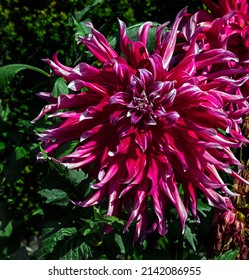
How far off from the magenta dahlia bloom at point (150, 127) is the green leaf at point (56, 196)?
0.12 meters

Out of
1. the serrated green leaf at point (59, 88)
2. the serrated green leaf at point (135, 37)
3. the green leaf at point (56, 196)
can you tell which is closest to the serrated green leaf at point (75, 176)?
the green leaf at point (56, 196)

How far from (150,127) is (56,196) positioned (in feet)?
0.76

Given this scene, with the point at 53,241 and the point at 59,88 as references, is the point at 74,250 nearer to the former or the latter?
the point at 53,241

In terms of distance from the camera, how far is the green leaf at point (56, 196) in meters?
1.08

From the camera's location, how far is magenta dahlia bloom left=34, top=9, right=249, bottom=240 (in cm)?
95

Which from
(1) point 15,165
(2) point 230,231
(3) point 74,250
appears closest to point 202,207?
(2) point 230,231

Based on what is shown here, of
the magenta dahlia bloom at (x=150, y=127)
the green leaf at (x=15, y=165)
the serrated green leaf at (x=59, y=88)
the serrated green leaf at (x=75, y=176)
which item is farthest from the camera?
the green leaf at (x=15, y=165)

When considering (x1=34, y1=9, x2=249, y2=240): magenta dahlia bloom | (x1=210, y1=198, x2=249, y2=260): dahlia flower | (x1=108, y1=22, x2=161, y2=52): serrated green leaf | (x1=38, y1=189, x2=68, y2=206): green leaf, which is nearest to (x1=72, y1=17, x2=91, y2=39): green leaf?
(x1=108, y1=22, x2=161, y2=52): serrated green leaf

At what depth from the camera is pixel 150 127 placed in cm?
99

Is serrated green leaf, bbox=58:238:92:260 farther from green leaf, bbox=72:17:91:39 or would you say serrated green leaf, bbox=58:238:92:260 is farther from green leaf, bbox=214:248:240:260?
green leaf, bbox=72:17:91:39

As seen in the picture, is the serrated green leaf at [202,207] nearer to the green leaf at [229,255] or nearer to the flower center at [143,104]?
the green leaf at [229,255]

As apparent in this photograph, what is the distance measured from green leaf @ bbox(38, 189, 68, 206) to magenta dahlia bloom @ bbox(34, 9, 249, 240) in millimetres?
117

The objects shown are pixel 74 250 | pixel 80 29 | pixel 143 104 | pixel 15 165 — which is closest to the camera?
pixel 143 104
